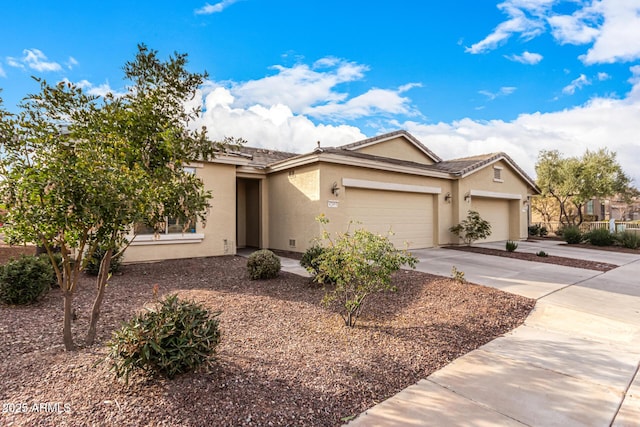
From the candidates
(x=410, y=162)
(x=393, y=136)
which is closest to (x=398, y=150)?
(x=393, y=136)

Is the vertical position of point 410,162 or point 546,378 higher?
point 410,162

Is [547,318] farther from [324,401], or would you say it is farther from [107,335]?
[107,335]

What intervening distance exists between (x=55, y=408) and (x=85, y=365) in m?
0.73

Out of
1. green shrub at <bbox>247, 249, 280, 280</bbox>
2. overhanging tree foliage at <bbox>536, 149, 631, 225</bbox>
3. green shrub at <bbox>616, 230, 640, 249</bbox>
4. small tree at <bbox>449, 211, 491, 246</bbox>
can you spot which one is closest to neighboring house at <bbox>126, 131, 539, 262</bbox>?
small tree at <bbox>449, 211, 491, 246</bbox>

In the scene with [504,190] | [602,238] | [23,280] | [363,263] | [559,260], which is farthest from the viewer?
[504,190]

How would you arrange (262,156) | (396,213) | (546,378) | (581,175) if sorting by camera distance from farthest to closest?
(581,175) → (262,156) → (396,213) → (546,378)

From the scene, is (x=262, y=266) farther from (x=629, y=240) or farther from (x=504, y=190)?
(x=629, y=240)

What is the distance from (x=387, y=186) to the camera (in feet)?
38.8

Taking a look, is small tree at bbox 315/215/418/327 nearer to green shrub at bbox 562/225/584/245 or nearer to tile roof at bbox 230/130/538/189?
tile roof at bbox 230/130/538/189

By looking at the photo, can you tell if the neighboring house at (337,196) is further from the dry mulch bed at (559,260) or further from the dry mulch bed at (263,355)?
the dry mulch bed at (263,355)

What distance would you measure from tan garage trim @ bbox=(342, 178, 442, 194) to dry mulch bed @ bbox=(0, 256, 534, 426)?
4.98 metres

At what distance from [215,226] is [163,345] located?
26.0ft

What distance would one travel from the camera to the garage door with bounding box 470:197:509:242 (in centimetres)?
1567

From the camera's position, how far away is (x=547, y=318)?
5.06m
